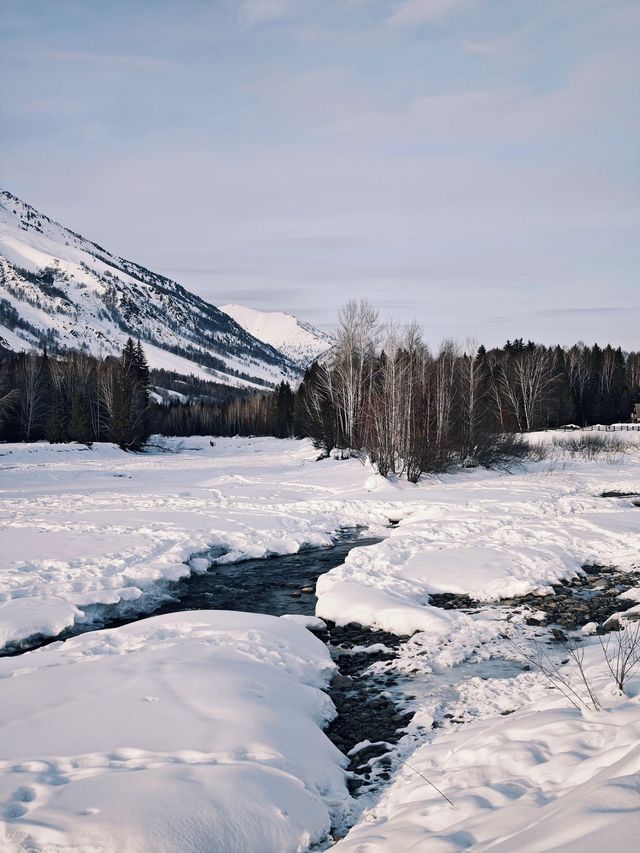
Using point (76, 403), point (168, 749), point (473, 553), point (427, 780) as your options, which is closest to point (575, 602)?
point (473, 553)

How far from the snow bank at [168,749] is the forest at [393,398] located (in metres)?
17.0

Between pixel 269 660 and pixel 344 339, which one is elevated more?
pixel 344 339

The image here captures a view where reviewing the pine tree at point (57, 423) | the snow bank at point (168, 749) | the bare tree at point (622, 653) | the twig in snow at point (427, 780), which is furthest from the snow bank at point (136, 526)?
the pine tree at point (57, 423)

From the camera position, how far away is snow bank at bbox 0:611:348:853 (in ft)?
11.4

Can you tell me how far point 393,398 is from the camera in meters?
23.1

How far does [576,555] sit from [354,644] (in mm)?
5812

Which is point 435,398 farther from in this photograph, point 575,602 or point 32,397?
point 32,397

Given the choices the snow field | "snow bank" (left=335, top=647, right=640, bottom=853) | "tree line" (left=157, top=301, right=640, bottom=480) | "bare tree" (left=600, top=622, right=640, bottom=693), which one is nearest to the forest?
"tree line" (left=157, top=301, right=640, bottom=480)

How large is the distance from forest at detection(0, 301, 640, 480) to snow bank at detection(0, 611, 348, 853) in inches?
670

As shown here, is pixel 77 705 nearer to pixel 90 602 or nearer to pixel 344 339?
pixel 90 602

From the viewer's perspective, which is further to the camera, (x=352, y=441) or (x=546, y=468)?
(x=352, y=441)

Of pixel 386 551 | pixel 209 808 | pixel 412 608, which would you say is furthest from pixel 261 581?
pixel 209 808

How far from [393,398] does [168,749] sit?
19.6 metres

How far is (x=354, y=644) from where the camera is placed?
7762 millimetres
